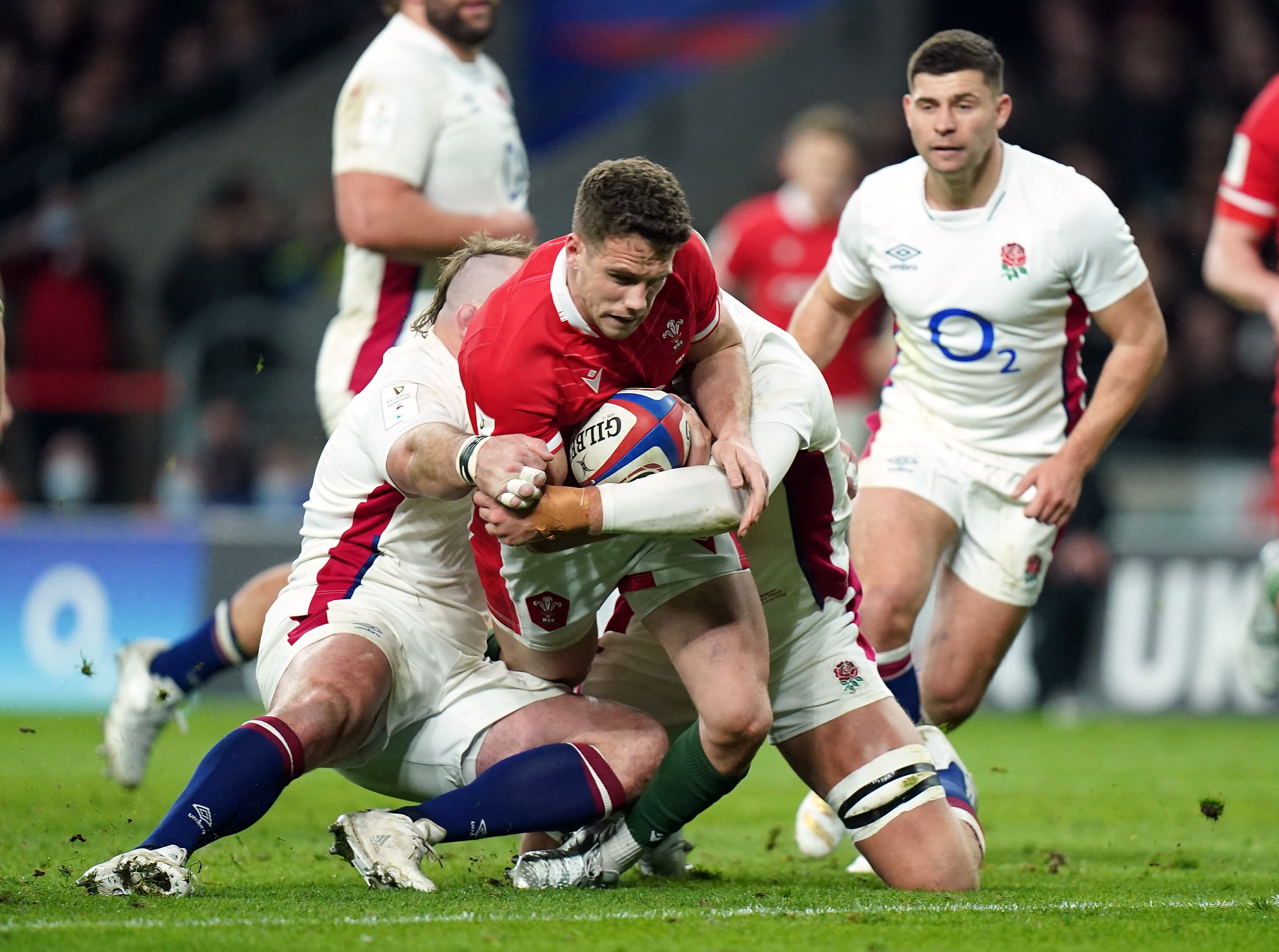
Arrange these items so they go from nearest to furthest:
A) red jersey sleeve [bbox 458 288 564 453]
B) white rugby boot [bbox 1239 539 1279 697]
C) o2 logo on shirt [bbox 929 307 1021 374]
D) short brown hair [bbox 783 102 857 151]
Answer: red jersey sleeve [bbox 458 288 564 453] → o2 logo on shirt [bbox 929 307 1021 374] → white rugby boot [bbox 1239 539 1279 697] → short brown hair [bbox 783 102 857 151]

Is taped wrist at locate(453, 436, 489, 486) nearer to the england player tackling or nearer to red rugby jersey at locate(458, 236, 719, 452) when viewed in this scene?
red rugby jersey at locate(458, 236, 719, 452)

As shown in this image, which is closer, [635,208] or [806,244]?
[635,208]

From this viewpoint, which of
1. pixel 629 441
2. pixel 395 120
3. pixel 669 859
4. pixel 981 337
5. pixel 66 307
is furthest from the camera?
pixel 66 307

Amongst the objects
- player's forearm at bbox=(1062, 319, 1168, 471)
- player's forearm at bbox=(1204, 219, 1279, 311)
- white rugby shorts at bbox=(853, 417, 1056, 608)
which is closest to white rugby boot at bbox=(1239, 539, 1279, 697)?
player's forearm at bbox=(1204, 219, 1279, 311)

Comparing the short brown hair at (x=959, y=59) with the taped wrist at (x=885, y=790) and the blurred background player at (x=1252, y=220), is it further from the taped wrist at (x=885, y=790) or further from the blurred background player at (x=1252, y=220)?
the taped wrist at (x=885, y=790)

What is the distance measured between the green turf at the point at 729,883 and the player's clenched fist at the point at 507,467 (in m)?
0.90

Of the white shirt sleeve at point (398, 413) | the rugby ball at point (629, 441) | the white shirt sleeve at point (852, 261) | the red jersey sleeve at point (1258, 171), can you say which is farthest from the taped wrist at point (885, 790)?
the red jersey sleeve at point (1258, 171)

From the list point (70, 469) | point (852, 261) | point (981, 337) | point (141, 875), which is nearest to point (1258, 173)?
point (981, 337)

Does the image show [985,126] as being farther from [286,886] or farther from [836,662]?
[286,886]

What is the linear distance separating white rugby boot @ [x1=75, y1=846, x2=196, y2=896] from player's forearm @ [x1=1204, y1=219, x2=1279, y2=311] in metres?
3.77

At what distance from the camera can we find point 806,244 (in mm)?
9258

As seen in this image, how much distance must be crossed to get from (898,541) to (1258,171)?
179 cm

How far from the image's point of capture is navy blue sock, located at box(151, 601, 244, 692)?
5.95 metres

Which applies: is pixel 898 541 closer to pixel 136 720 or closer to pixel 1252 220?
pixel 1252 220
